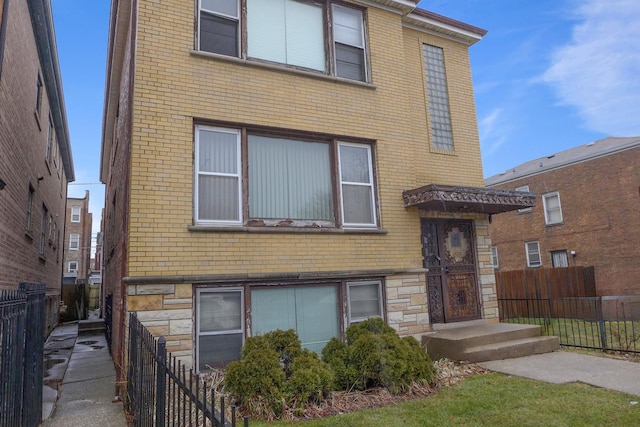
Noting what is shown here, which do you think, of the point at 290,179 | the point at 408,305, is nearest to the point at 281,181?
the point at 290,179

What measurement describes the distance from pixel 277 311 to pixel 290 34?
5200mm

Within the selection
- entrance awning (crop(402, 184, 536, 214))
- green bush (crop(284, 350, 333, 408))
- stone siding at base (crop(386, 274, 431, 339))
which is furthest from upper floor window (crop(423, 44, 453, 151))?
green bush (crop(284, 350, 333, 408))

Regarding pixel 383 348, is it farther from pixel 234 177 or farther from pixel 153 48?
pixel 153 48

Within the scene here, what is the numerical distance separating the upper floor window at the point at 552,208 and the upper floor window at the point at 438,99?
15797mm

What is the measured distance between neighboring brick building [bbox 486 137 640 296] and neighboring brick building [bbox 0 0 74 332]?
22643 mm

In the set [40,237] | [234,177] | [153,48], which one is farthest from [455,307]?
[40,237]

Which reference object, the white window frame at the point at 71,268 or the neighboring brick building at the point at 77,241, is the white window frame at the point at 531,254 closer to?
the neighboring brick building at the point at 77,241

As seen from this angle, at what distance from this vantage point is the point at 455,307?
9.12 m

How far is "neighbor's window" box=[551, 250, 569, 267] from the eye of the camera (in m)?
22.4

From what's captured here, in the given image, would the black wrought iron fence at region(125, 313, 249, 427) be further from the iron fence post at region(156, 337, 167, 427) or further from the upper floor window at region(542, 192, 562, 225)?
the upper floor window at region(542, 192, 562, 225)

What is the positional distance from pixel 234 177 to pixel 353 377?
3.66 m

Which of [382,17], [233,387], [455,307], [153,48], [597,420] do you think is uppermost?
[382,17]

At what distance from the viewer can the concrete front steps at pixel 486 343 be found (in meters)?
7.31

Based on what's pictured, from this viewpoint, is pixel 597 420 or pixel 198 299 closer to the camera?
pixel 597 420
